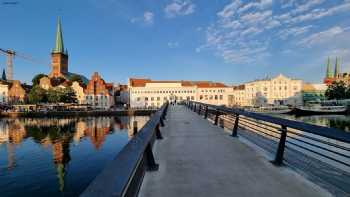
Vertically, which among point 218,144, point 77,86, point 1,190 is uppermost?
point 77,86

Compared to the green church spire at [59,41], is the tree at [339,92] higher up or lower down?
lower down

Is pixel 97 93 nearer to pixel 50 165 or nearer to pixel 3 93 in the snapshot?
pixel 3 93

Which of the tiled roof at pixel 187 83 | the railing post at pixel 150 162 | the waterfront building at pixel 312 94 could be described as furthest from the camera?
the waterfront building at pixel 312 94

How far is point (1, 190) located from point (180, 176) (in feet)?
50.7

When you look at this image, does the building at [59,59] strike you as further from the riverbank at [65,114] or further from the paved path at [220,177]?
the paved path at [220,177]

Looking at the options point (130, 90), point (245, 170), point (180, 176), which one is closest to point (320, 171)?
point (245, 170)

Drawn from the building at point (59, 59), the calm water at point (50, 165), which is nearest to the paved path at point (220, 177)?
the calm water at point (50, 165)

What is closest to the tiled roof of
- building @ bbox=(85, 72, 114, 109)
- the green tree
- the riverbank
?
building @ bbox=(85, 72, 114, 109)

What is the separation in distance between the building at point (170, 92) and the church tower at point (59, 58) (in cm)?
5459

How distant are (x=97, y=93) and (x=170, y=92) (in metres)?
28.2

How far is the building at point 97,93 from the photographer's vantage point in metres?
92.2

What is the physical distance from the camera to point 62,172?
18.2 metres

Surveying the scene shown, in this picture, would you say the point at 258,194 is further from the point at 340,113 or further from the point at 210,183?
the point at 340,113

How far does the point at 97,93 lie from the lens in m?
92.9
